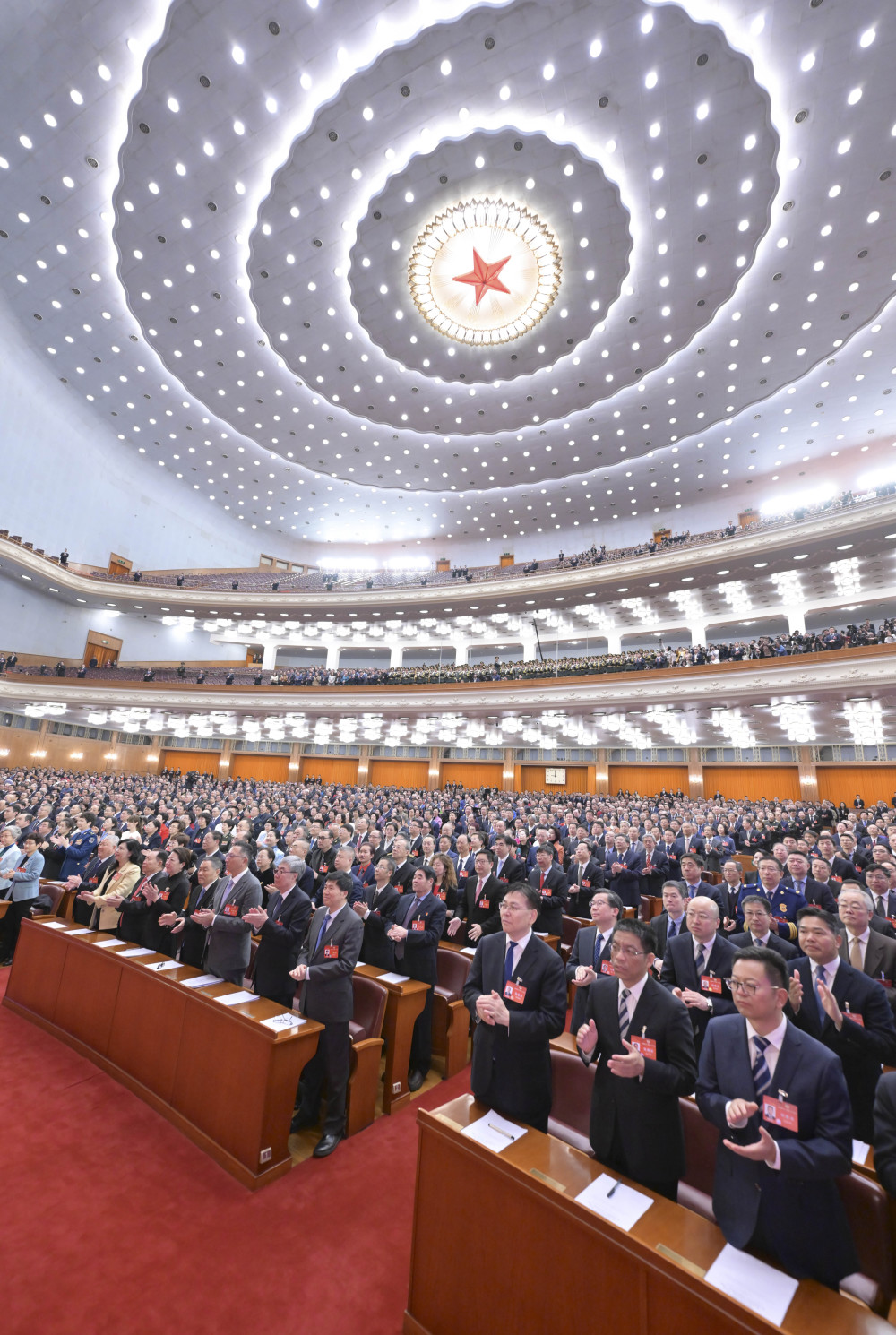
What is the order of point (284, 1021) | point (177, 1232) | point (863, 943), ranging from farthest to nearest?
point (863, 943) < point (284, 1021) < point (177, 1232)

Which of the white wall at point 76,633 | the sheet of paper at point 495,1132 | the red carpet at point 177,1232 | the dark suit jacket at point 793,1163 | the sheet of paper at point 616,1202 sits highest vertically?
the white wall at point 76,633

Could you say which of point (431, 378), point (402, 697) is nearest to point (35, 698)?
point (402, 697)

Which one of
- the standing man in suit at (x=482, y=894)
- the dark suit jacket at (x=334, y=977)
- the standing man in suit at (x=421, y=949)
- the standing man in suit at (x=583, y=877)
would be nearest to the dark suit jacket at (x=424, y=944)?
the standing man in suit at (x=421, y=949)

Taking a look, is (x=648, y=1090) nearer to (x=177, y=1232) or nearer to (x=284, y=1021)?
(x=284, y=1021)

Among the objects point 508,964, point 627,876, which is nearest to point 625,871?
point 627,876

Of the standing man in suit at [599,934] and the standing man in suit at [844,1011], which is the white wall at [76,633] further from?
the standing man in suit at [844,1011]

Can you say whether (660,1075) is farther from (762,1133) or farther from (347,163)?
(347,163)

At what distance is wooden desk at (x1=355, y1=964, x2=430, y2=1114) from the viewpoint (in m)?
3.58

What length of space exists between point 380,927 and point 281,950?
32.1 inches

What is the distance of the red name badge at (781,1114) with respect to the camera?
68.4 inches

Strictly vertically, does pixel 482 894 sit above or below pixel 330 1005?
above

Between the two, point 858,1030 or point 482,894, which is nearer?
point 858,1030

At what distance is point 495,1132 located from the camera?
2.10 meters

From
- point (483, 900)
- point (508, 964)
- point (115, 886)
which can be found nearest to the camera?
point (508, 964)
